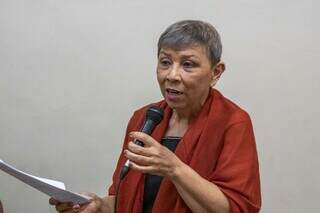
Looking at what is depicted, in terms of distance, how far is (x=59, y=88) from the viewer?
2.10 m

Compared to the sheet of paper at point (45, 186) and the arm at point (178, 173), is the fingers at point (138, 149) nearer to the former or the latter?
the arm at point (178, 173)

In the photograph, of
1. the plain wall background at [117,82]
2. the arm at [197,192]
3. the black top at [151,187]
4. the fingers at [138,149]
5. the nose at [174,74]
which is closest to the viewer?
the fingers at [138,149]

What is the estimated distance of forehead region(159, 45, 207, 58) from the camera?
1.33 meters

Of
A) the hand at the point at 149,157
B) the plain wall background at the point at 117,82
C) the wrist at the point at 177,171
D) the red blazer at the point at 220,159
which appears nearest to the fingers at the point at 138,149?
the hand at the point at 149,157

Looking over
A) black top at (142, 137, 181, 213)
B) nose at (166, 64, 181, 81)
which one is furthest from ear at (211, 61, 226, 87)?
black top at (142, 137, 181, 213)

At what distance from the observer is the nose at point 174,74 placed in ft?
4.34

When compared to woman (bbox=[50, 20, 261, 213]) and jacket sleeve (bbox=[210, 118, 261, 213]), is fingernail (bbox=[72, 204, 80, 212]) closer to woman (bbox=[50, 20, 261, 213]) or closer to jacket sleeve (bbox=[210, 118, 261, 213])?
woman (bbox=[50, 20, 261, 213])

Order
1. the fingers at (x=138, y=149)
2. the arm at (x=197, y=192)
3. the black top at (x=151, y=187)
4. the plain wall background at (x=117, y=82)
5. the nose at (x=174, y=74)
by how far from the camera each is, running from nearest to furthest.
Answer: the fingers at (x=138, y=149), the arm at (x=197, y=192), the nose at (x=174, y=74), the black top at (x=151, y=187), the plain wall background at (x=117, y=82)

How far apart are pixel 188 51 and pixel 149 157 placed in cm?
37

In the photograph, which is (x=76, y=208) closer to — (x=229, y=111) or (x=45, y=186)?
(x=45, y=186)

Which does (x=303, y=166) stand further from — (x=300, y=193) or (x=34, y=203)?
(x=34, y=203)

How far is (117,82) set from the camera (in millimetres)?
2055

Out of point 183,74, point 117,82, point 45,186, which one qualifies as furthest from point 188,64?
point 117,82

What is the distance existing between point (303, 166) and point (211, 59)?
81 cm
